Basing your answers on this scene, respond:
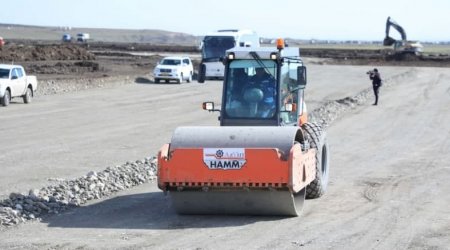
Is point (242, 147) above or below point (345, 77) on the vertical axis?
above

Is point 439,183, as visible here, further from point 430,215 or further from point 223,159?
point 223,159

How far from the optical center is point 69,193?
15531mm

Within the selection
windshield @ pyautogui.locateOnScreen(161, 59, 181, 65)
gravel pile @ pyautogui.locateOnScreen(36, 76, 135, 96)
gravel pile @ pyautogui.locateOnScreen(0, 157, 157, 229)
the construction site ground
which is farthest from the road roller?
windshield @ pyautogui.locateOnScreen(161, 59, 181, 65)

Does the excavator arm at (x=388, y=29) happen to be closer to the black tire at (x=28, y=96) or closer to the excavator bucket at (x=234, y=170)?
the black tire at (x=28, y=96)

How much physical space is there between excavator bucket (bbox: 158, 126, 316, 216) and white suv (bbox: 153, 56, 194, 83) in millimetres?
43700

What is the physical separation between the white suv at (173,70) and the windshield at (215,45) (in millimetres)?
1772

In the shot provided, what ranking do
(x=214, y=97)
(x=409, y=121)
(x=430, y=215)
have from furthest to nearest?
(x=214, y=97) → (x=409, y=121) → (x=430, y=215)

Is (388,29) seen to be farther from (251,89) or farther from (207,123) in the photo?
(251,89)

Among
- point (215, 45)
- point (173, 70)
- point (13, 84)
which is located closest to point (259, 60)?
point (13, 84)

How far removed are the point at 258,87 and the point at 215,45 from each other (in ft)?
140

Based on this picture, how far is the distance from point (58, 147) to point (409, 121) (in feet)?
48.3

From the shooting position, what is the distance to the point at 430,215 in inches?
561

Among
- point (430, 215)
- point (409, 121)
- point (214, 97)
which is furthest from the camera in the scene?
point (214, 97)

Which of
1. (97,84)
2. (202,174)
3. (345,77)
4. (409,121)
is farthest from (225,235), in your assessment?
(345,77)
